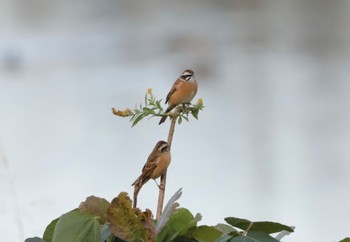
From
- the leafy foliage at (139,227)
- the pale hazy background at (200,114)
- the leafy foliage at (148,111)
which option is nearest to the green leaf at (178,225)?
the leafy foliage at (139,227)

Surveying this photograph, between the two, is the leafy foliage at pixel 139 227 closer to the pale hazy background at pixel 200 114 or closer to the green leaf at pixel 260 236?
the green leaf at pixel 260 236

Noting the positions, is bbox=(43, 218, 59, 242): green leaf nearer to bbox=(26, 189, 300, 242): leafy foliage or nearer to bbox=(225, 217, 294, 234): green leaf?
bbox=(26, 189, 300, 242): leafy foliage

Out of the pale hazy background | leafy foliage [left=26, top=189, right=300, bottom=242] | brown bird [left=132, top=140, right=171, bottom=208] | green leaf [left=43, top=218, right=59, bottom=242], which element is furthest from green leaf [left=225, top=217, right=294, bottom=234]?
the pale hazy background

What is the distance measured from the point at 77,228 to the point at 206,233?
125 millimetres

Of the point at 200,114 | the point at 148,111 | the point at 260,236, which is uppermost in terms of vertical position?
the point at 200,114

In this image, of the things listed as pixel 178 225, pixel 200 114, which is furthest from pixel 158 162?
pixel 200 114

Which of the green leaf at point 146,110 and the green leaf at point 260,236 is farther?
the green leaf at point 146,110

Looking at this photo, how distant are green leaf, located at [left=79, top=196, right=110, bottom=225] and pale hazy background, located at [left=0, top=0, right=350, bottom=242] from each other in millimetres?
1141

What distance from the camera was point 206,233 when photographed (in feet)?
3.05

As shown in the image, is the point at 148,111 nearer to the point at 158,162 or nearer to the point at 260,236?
the point at 158,162

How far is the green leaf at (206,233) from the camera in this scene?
0.93 metres

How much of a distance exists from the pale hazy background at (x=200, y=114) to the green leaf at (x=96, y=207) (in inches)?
44.9

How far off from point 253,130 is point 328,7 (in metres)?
5.33

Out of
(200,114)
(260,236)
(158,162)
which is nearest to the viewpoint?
(260,236)
